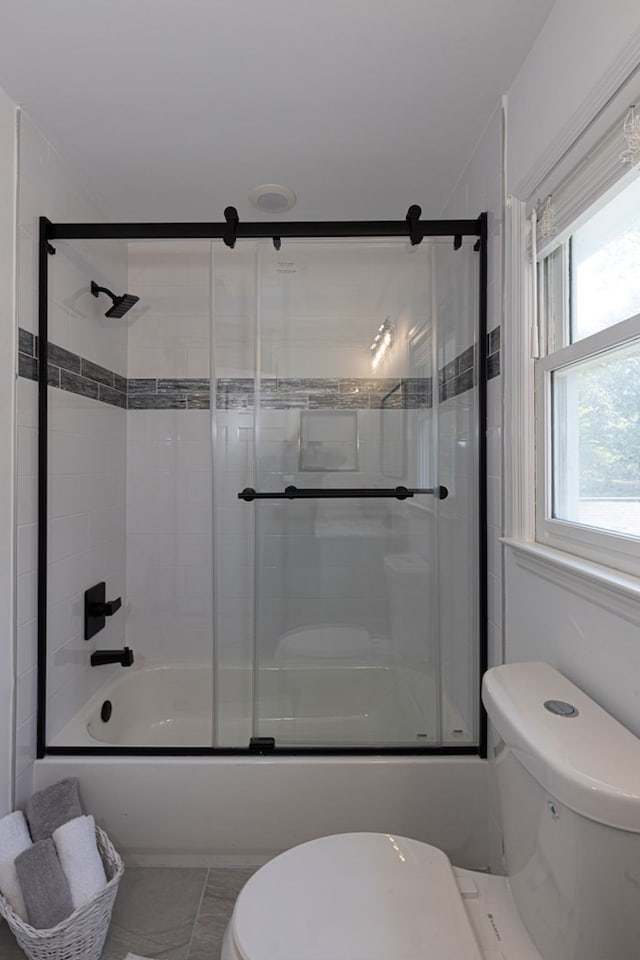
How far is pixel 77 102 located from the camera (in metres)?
1.48

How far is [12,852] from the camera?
1316 millimetres

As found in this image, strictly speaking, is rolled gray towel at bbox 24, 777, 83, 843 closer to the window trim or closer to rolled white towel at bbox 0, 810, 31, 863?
rolled white towel at bbox 0, 810, 31, 863

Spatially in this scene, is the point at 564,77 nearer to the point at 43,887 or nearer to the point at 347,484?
the point at 347,484

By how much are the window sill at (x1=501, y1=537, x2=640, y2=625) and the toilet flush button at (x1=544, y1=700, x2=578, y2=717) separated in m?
0.19

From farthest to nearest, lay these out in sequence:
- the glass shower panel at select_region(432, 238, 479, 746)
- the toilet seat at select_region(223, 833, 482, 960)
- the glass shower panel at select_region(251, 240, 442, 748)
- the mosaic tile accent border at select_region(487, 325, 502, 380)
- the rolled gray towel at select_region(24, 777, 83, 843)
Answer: the glass shower panel at select_region(251, 240, 442, 748) → the glass shower panel at select_region(432, 238, 479, 746) → the mosaic tile accent border at select_region(487, 325, 502, 380) → the rolled gray towel at select_region(24, 777, 83, 843) → the toilet seat at select_region(223, 833, 482, 960)

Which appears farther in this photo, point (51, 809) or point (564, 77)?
point (51, 809)

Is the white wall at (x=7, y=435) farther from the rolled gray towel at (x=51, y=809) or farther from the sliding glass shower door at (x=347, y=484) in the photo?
the sliding glass shower door at (x=347, y=484)

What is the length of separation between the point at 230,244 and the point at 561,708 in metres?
1.58

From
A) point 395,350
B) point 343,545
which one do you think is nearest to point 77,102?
point 395,350

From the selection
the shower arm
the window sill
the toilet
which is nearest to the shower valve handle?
the shower arm

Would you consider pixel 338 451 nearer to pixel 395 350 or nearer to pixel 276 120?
pixel 395 350

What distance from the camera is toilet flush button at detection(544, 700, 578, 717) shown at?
2.96 feet

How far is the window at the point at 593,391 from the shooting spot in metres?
0.97

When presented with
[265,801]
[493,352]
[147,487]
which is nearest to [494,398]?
[493,352]
